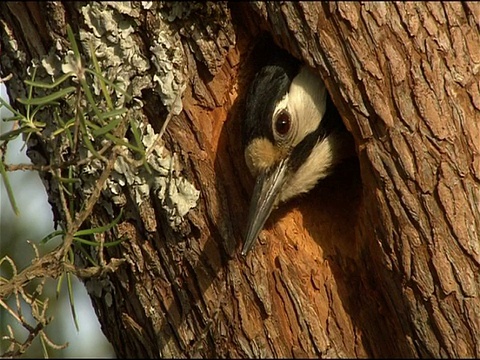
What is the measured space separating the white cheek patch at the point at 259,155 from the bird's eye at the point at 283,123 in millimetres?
68

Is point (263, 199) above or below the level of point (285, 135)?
below

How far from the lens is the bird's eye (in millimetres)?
2660

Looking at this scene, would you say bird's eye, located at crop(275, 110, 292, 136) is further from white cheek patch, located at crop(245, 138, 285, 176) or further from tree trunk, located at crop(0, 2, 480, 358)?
tree trunk, located at crop(0, 2, 480, 358)

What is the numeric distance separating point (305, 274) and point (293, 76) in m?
0.58

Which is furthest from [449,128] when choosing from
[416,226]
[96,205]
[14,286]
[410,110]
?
[14,286]

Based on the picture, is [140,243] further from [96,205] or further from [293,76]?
[293,76]

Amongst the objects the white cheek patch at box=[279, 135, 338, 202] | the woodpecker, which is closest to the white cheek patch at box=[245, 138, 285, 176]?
the woodpecker

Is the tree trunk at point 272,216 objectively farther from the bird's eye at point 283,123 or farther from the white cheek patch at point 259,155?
the bird's eye at point 283,123

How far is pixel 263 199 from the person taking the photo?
94.7 inches

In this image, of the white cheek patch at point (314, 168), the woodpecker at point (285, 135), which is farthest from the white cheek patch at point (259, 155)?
the white cheek patch at point (314, 168)

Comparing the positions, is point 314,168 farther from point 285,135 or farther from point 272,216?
point 272,216

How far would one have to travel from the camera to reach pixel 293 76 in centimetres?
262

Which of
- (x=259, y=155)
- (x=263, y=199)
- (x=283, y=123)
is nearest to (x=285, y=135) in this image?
(x=283, y=123)

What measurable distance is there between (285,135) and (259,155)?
0.22 meters
